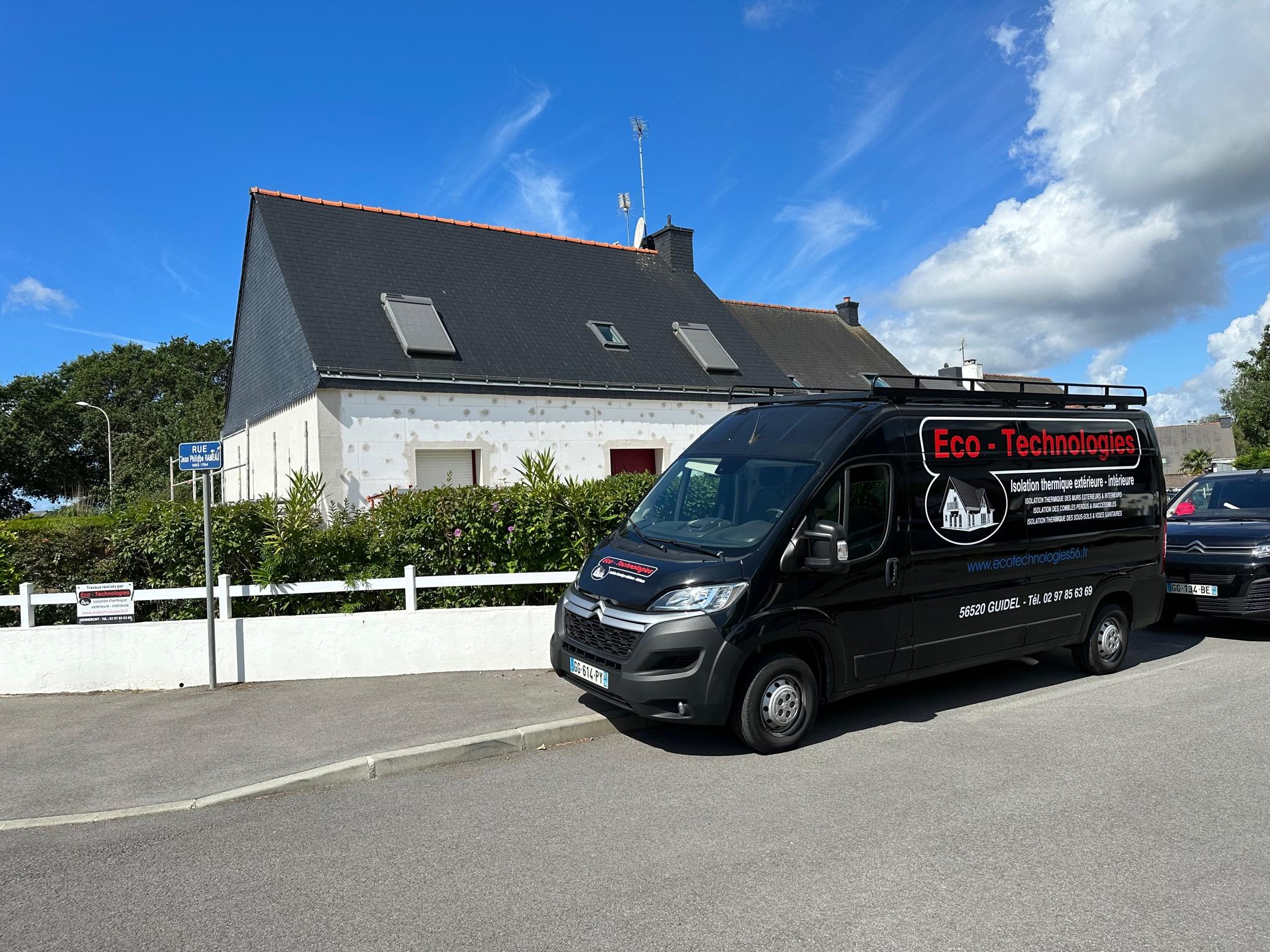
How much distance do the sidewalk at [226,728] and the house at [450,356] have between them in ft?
23.9

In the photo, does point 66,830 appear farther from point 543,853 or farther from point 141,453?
point 141,453

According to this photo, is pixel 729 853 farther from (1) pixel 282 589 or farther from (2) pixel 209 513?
(2) pixel 209 513

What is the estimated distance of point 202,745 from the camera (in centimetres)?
650

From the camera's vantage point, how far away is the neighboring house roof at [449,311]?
15.9 m

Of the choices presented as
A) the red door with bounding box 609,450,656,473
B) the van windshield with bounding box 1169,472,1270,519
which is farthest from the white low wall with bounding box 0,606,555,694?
the red door with bounding box 609,450,656,473

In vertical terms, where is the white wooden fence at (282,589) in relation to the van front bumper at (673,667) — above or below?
above

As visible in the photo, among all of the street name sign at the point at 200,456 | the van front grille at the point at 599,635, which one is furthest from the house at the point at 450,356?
the van front grille at the point at 599,635

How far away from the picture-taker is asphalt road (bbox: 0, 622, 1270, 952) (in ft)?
11.9

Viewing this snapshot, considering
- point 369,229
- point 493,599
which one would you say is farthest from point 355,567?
point 369,229

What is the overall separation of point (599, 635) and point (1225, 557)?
24.2 ft

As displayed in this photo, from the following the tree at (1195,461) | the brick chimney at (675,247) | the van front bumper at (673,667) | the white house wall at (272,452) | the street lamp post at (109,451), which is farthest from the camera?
the street lamp post at (109,451)

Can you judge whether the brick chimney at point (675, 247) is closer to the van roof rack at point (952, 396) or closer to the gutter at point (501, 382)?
the gutter at point (501, 382)

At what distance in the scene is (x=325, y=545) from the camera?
29.2 ft

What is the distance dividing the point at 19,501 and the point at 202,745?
58.4 m
